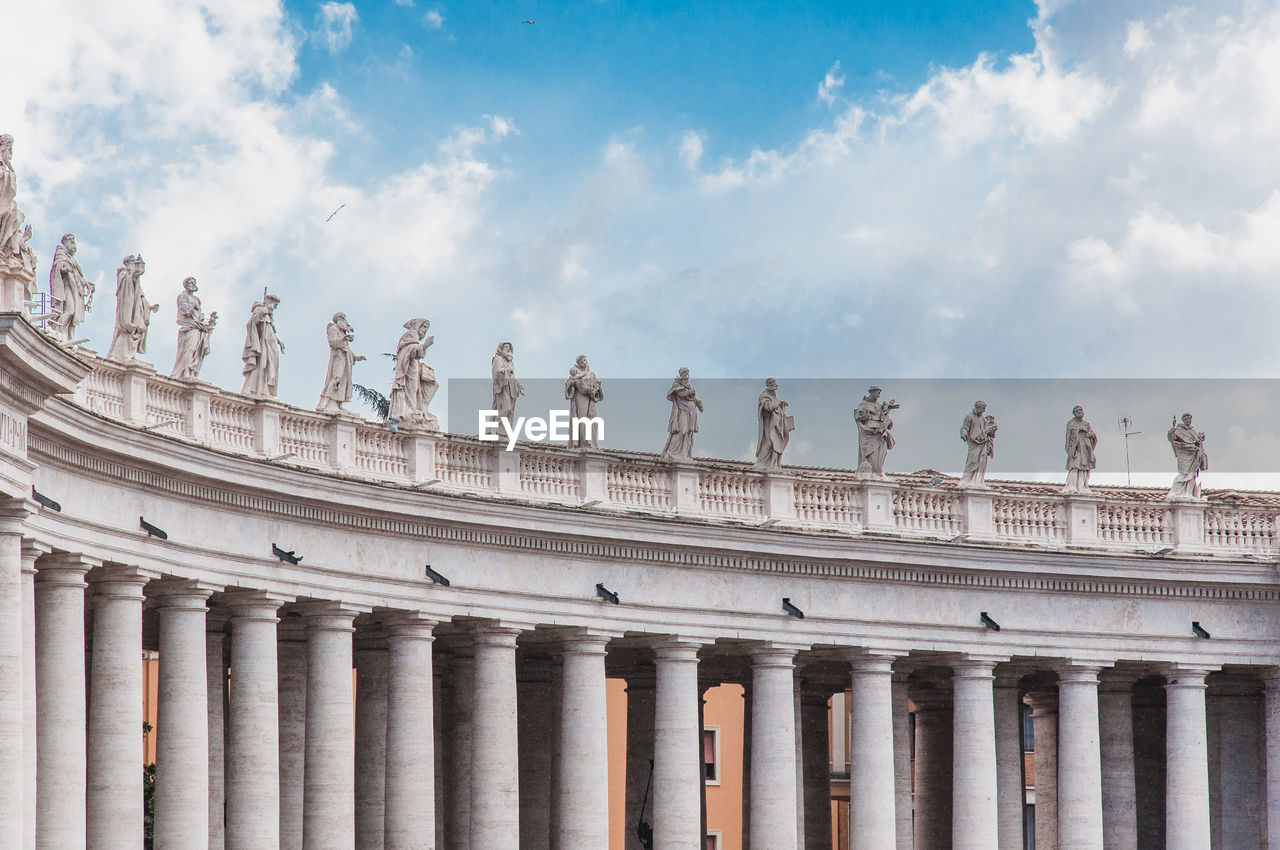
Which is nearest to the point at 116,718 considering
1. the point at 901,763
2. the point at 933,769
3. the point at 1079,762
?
the point at 901,763

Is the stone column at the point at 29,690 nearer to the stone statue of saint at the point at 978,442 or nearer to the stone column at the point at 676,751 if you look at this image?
the stone column at the point at 676,751

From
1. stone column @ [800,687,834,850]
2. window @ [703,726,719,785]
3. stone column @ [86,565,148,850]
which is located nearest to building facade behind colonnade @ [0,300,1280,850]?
stone column @ [86,565,148,850]

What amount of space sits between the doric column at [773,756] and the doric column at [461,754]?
1028 cm

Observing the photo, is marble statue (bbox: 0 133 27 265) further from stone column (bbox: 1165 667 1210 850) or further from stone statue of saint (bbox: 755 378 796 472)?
stone column (bbox: 1165 667 1210 850)

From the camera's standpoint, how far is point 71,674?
6206 centimetres

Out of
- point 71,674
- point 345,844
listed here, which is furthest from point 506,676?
point 71,674

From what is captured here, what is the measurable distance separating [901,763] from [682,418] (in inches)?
666

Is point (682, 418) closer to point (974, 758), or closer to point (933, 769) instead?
point (974, 758)

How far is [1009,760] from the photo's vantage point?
301 ft

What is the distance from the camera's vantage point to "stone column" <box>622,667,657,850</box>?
91812 mm

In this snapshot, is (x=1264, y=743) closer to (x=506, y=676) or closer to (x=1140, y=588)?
(x=1140, y=588)

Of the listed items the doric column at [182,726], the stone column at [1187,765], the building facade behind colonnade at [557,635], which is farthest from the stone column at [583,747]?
the stone column at [1187,765]

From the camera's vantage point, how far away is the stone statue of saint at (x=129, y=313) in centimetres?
6794

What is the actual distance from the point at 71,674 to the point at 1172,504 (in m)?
45.0
